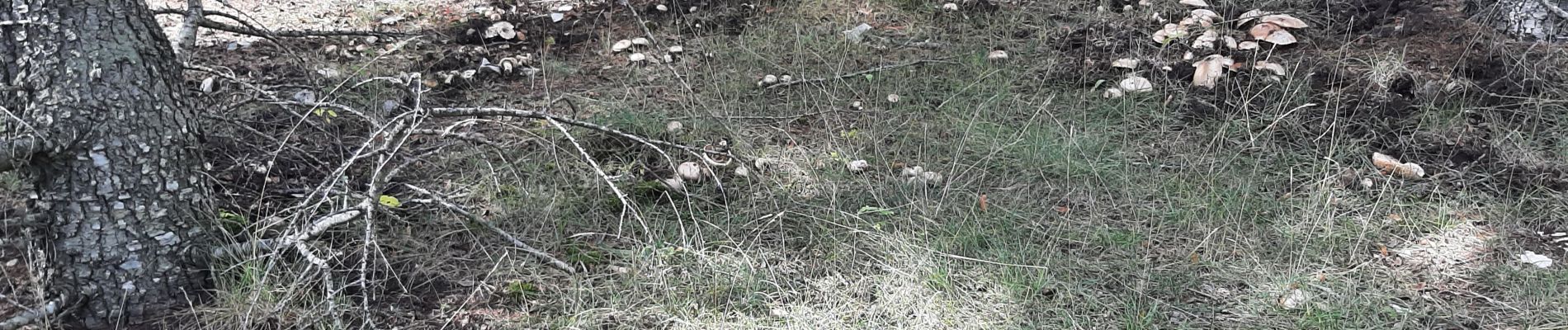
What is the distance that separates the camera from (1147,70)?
12.5ft

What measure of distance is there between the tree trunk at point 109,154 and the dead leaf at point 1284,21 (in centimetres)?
382

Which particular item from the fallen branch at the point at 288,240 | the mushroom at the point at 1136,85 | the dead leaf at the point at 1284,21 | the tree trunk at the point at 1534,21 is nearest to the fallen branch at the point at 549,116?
the fallen branch at the point at 288,240

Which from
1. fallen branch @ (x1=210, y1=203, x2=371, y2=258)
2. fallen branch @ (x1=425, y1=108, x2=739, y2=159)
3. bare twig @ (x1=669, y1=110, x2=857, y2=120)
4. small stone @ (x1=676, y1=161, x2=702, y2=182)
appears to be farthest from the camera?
bare twig @ (x1=669, y1=110, x2=857, y2=120)

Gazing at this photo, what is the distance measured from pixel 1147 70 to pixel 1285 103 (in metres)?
0.52

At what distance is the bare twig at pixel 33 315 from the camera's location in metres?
2.26

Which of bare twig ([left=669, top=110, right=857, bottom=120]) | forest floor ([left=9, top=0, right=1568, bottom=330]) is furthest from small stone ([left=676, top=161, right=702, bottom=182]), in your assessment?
bare twig ([left=669, top=110, right=857, bottom=120])

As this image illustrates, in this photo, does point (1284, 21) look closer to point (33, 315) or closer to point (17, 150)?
point (17, 150)

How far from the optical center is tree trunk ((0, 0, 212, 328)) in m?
2.15

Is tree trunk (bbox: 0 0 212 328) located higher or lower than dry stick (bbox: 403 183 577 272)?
higher

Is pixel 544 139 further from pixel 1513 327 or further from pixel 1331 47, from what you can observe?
pixel 1331 47

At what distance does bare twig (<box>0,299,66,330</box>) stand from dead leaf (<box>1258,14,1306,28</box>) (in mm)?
4154

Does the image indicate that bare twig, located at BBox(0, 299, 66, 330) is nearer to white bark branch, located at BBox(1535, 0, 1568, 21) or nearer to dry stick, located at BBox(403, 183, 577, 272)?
dry stick, located at BBox(403, 183, 577, 272)

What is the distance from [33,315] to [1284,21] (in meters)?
4.26

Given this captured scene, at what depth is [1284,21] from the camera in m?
3.93
